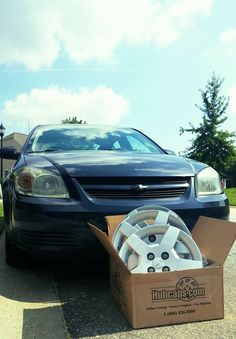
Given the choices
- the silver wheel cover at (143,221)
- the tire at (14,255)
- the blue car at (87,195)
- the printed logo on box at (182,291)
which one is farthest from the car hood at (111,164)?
the printed logo on box at (182,291)

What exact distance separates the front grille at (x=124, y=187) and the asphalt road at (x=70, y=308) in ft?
2.48

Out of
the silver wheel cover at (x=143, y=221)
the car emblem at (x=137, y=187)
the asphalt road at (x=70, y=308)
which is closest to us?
the asphalt road at (x=70, y=308)

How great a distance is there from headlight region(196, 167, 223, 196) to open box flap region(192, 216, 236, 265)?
12.1 inches

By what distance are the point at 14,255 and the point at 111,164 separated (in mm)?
1331

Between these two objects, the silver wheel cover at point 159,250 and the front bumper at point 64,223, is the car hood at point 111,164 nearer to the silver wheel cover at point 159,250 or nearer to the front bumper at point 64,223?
the front bumper at point 64,223

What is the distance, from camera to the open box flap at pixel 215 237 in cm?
316

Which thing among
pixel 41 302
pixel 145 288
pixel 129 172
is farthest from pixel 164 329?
pixel 129 172

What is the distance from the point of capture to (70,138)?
489 centimetres

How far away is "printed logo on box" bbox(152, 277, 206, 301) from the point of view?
281 centimetres

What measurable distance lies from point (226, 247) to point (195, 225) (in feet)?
1.66

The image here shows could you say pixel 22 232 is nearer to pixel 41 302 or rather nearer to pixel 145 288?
pixel 41 302

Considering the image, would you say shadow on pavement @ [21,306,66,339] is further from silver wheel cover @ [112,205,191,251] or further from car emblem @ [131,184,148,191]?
car emblem @ [131,184,148,191]

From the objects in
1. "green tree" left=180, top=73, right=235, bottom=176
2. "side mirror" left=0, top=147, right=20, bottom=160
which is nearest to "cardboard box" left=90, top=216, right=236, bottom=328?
"side mirror" left=0, top=147, right=20, bottom=160

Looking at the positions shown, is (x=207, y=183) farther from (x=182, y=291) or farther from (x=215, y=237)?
(x=182, y=291)
